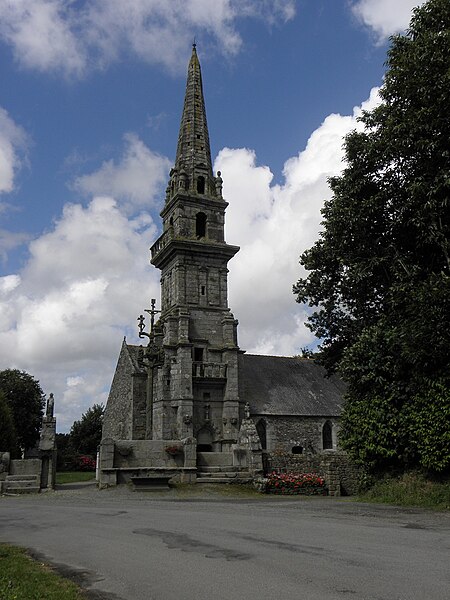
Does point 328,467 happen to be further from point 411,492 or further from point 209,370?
point 209,370

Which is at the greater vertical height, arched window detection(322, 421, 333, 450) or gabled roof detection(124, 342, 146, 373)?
gabled roof detection(124, 342, 146, 373)


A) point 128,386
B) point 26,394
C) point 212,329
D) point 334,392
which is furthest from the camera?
point 26,394

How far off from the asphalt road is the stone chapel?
48.6ft

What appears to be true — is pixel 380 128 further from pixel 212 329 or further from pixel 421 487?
pixel 212 329

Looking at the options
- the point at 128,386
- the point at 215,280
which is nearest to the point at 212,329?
the point at 215,280

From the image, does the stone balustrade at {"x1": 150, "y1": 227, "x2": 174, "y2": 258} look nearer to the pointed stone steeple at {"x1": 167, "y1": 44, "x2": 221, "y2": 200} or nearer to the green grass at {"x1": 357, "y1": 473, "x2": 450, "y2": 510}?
the pointed stone steeple at {"x1": 167, "y1": 44, "x2": 221, "y2": 200}

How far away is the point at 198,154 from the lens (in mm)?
41062

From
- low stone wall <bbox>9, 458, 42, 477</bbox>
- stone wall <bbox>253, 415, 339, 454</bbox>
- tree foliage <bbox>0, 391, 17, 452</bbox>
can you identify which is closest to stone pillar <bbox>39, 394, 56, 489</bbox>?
low stone wall <bbox>9, 458, 42, 477</bbox>

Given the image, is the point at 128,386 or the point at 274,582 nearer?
the point at 274,582

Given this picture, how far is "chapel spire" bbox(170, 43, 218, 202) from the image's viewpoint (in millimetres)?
40125

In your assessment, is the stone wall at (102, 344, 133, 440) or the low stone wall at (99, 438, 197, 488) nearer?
the low stone wall at (99, 438, 197, 488)

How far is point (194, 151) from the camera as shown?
4097 cm

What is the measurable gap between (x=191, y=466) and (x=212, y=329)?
11970 mm

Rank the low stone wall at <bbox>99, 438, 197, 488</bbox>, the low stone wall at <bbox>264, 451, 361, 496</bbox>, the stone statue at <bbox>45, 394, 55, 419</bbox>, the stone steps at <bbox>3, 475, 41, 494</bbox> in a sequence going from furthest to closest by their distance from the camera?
1. the stone statue at <bbox>45, 394, 55, 419</bbox>
2. the low stone wall at <bbox>99, 438, 197, 488</bbox>
3. the low stone wall at <bbox>264, 451, 361, 496</bbox>
4. the stone steps at <bbox>3, 475, 41, 494</bbox>
